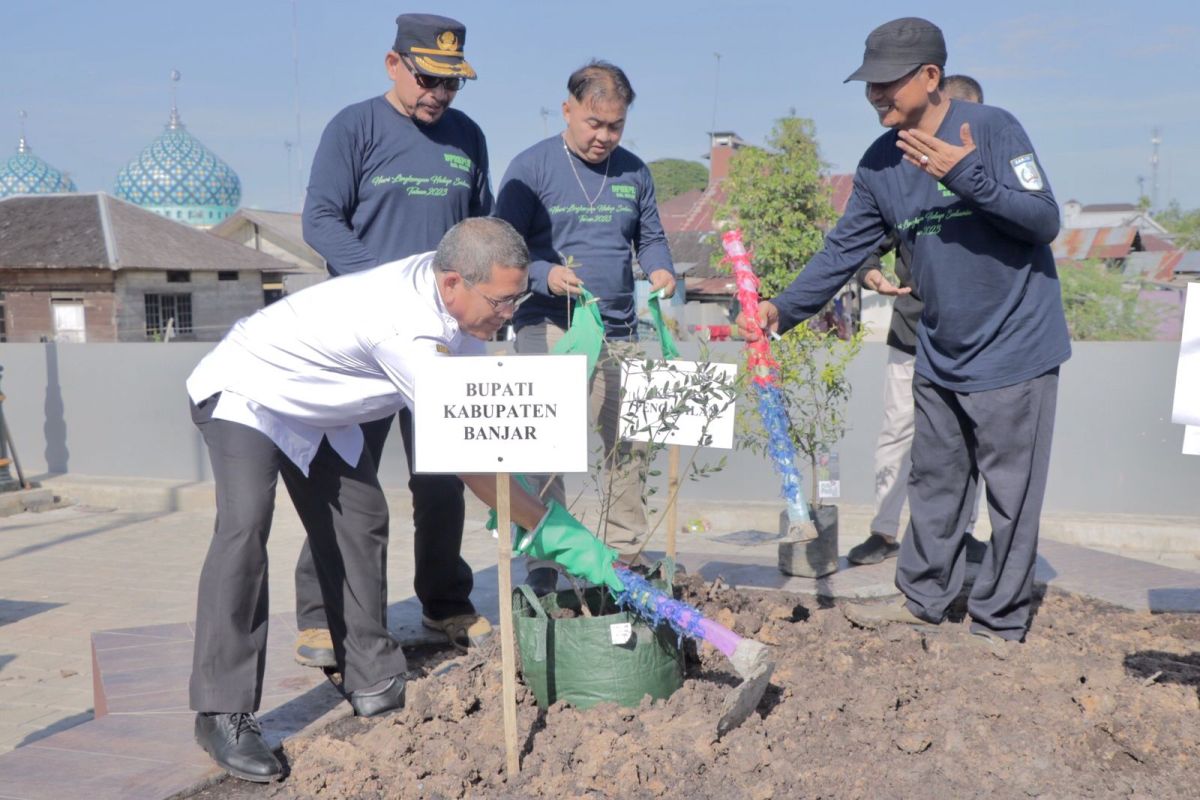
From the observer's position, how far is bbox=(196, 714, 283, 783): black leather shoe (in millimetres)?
2893

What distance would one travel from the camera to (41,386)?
34.8ft

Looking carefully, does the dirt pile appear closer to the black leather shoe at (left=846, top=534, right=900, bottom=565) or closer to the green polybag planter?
the green polybag planter

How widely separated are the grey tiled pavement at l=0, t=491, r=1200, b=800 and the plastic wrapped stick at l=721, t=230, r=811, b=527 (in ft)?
1.19

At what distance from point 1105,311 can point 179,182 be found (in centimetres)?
4320

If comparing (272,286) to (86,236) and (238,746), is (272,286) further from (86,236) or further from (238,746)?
(238,746)

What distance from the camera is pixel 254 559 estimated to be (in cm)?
303

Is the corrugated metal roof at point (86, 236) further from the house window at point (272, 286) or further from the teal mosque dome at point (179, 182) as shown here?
the teal mosque dome at point (179, 182)

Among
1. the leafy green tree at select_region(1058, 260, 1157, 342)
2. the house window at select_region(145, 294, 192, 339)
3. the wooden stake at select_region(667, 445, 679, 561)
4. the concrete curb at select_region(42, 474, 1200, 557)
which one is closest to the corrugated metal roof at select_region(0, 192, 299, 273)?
the house window at select_region(145, 294, 192, 339)

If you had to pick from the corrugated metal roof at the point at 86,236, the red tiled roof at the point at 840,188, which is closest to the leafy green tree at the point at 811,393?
the corrugated metal roof at the point at 86,236

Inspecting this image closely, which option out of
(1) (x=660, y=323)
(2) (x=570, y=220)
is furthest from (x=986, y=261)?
(2) (x=570, y=220)

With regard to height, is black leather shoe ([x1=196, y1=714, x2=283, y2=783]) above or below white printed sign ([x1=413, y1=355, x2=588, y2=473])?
below

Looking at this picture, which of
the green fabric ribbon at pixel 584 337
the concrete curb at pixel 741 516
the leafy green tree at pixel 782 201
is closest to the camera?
the green fabric ribbon at pixel 584 337

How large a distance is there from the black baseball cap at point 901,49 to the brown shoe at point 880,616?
5.80 feet

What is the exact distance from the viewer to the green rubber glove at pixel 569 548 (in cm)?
302
